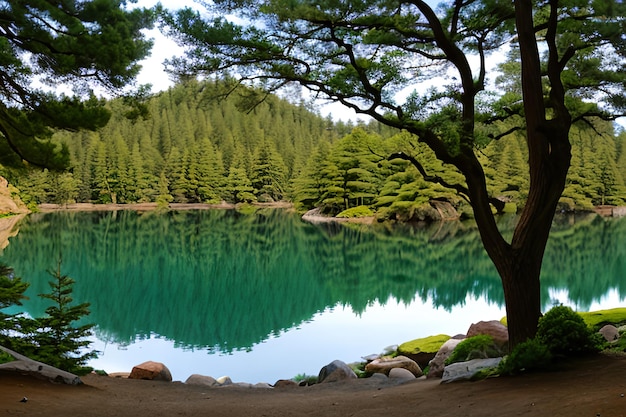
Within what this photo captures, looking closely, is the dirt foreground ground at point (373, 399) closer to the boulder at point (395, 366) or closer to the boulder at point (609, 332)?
the boulder at point (395, 366)

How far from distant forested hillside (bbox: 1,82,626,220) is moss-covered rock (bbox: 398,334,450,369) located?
7849mm

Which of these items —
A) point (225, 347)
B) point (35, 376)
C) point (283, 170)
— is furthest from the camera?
point (283, 170)

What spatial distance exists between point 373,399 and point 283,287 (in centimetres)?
935

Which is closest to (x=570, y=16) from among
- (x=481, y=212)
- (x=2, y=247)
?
(x=481, y=212)

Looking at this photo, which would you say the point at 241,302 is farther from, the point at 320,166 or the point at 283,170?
the point at 283,170

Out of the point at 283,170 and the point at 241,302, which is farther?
the point at 283,170

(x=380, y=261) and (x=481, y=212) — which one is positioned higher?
(x=481, y=212)

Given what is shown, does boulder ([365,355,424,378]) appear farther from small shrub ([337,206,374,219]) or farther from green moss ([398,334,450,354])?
small shrub ([337,206,374,219])

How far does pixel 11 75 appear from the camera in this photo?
17.1 ft

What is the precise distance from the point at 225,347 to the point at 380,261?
9407mm

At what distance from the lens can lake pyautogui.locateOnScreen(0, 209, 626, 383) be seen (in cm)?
852

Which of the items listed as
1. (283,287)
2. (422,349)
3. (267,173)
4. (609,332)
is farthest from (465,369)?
(267,173)

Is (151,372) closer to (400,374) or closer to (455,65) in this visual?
(400,374)

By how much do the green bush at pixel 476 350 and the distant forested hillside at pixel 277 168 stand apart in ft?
30.9
